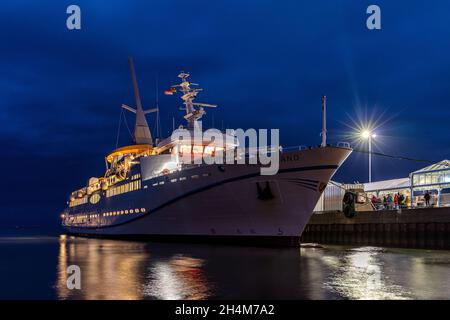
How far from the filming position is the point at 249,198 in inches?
1277

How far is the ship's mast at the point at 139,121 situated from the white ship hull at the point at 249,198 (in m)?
20.8

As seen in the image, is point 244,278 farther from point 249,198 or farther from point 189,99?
point 189,99

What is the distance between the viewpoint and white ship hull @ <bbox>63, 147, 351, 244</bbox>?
31.5 metres

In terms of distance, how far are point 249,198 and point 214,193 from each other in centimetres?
289

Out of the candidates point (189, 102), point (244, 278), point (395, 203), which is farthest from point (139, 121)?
point (244, 278)

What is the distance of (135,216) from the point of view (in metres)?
45.7

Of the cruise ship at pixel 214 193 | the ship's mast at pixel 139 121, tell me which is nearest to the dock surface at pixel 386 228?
the cruise ship at pixel 214 193

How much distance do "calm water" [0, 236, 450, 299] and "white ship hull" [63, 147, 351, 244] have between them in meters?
4.19

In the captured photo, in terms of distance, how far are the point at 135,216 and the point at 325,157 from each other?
70.4 feet
